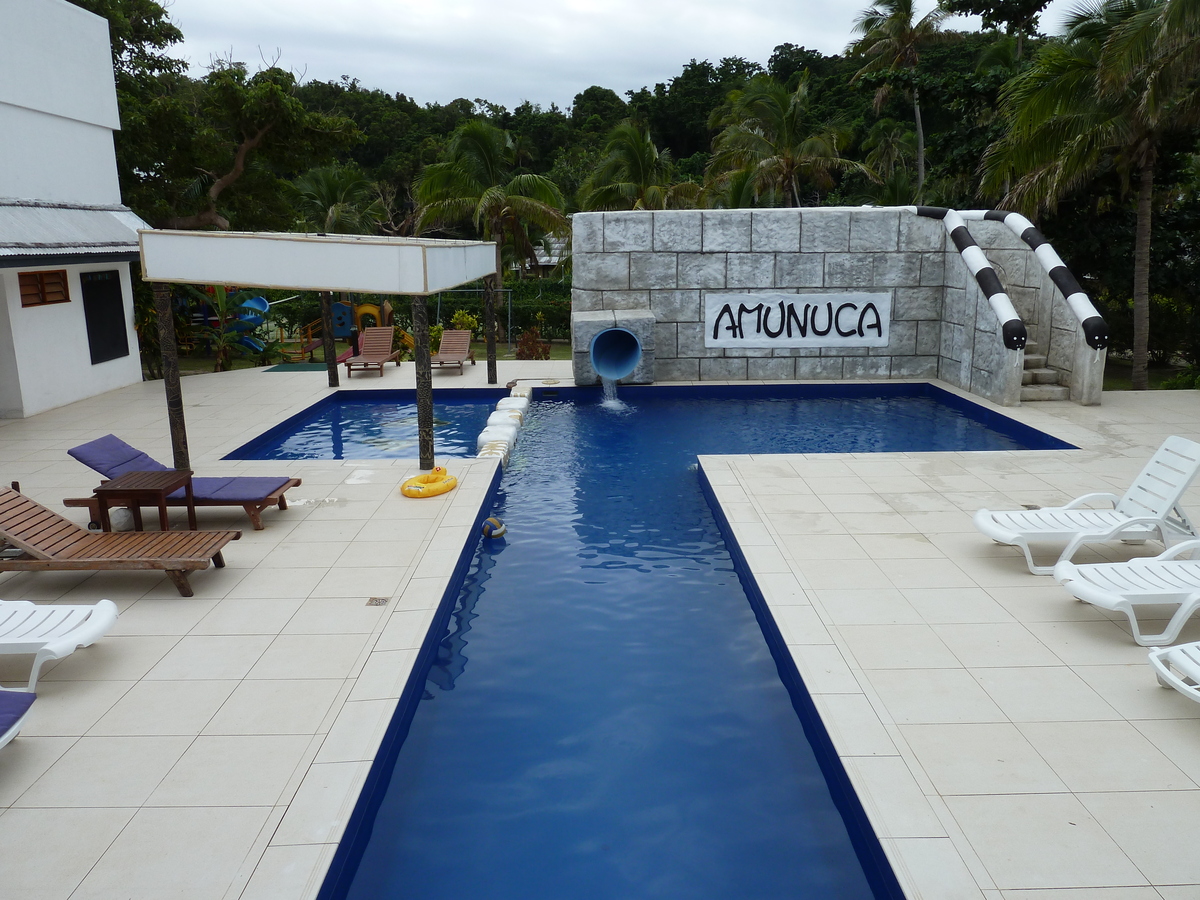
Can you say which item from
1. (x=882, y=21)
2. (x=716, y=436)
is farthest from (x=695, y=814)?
(x=882, y=21)

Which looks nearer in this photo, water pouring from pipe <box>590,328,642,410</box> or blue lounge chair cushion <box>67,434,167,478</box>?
blue lounge chair cushion <box>67,434,167,478</box>

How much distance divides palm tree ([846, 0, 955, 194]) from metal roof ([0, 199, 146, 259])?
25.8m

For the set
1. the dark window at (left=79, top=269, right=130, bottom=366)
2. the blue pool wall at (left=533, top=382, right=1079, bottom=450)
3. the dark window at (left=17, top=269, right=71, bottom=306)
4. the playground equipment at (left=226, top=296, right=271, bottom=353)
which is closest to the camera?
the dark window at (left=17, top=269, right=71, bottom=306)

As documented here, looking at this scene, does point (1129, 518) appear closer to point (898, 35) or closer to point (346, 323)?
point (346, 323)

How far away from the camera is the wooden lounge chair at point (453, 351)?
15.9 metres

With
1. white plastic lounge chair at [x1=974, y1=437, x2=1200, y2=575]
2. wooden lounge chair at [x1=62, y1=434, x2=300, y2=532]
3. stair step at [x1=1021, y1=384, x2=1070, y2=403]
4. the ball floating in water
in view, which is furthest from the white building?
stair step at [x1=1021, y1=384, x2=1070, y2=403]

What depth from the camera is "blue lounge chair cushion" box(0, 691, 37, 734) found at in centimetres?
423

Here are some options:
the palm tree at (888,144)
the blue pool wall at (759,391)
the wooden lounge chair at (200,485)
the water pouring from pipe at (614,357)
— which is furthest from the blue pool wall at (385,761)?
the palm tree at (888,144)

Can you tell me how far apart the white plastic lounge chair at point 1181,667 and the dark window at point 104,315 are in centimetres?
1501

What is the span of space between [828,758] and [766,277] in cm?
1116

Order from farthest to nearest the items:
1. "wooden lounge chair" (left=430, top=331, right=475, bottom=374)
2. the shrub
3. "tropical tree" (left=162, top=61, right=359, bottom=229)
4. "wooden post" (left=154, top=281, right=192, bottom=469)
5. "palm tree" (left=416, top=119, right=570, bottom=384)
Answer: "palm tree" (left=416, top=119, right=570, bottom=384)
"tropical tree" (left=162, top=61, right=359, bottom=229)
the shrub
"wooden lounge chair" (left=430, top=331, right=475, bottom=374)
"wooden post" (left=154, top=281, right=192, bottom=469)

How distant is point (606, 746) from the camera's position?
5133mm

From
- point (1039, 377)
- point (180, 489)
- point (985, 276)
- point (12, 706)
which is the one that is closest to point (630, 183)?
point (985, 276)

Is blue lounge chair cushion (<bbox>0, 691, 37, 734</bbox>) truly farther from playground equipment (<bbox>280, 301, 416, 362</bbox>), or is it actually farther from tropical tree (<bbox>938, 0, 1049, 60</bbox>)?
tropical tree (<bbox>938, 0, 1049, 60</bbox>)
